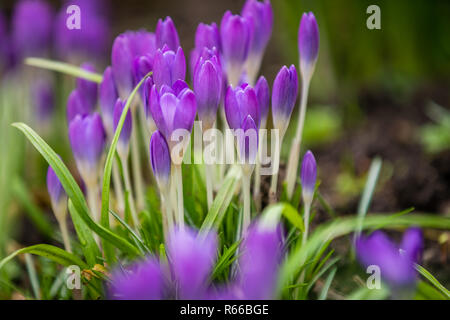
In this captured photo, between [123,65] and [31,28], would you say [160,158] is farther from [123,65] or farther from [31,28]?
[31,28]

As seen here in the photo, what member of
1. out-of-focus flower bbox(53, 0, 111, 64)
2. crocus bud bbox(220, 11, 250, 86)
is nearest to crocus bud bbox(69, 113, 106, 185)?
crocus bud bbox(220, 11, 250, 86)

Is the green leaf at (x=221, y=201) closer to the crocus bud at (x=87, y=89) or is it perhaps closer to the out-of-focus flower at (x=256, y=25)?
the out-of-focus flower at (x=256, y=25)

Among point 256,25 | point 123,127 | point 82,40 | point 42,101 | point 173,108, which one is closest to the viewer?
point 173,108

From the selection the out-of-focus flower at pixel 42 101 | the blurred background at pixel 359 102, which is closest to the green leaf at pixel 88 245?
the blurred background at pixel 359 102

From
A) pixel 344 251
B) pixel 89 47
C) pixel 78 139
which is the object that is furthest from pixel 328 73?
pixel 78 139

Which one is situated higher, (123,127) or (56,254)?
(123,127)

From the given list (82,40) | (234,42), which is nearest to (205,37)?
(234,42)
